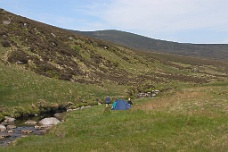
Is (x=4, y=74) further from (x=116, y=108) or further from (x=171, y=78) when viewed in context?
(x=171, y=78)

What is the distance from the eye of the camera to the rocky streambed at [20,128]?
28.2 metres

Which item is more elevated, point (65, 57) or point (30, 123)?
point (65, 57)

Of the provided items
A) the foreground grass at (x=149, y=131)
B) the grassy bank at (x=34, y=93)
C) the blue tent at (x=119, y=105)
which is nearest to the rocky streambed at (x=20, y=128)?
the foreground grass at (x=149, y=131)

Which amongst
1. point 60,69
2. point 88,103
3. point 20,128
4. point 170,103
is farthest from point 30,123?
point 60,69

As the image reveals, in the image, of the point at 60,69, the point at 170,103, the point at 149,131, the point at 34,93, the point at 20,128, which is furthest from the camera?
the point at 60,69

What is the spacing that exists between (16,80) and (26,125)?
17.2m

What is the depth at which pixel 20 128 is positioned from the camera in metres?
32.3

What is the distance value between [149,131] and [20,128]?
14744 mm

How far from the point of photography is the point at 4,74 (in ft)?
165

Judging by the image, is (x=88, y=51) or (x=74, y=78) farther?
(x=88, y=51)

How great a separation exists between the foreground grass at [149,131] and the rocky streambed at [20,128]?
10.2ft

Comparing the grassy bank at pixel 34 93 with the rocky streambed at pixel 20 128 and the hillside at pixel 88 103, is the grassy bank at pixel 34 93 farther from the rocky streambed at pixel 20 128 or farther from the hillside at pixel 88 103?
the rocky streambed at pixel 20 128

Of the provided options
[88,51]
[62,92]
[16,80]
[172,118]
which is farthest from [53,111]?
[88,51]

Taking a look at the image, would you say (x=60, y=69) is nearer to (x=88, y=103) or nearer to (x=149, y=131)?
(x=88, y=103)
